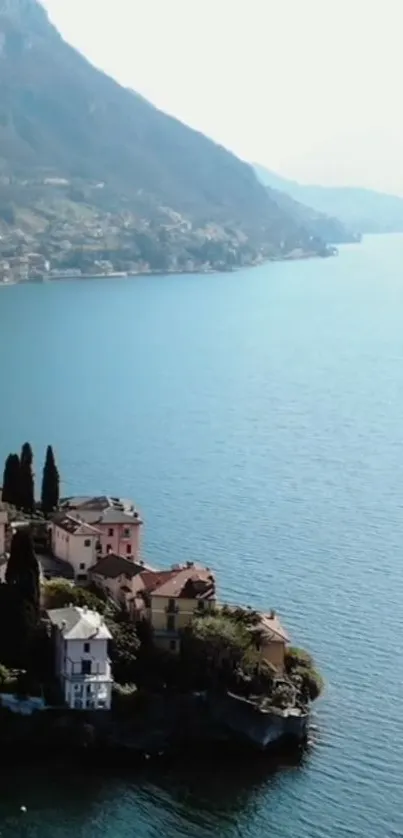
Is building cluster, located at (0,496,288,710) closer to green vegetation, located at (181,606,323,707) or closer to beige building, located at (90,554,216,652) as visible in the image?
beige building, located at (90,554,216,652)

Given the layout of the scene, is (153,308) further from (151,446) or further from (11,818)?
(11,818)

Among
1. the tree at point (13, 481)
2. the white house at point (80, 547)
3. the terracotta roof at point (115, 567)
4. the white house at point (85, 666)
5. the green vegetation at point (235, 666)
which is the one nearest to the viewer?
the white house at point (85, 666)

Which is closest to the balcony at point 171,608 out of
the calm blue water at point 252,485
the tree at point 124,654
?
the tree at point 124,654

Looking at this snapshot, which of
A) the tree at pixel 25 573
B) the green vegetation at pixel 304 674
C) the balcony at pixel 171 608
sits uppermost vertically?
the tree at pixel 25 573

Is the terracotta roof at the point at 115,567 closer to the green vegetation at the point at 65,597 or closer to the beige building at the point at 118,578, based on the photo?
the beige building at the point at 118,578

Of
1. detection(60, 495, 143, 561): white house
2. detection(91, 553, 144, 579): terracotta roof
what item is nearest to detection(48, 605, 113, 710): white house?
detection(91, 553, 144, 579): terracotta roof

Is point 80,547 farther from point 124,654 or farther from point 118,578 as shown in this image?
point 124,654

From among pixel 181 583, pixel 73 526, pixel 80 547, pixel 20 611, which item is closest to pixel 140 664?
pixel 181 583
